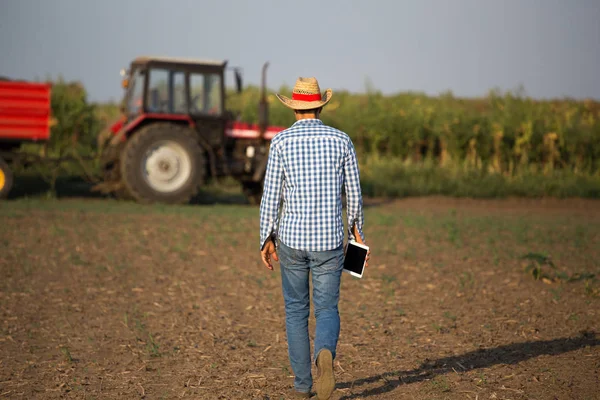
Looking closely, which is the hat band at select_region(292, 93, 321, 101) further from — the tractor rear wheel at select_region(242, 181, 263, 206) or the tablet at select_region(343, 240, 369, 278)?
the tractor rear wheel at select_region(242, 181, 263, 206)

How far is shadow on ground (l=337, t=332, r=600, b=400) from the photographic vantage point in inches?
204

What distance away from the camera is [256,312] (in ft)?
24.1

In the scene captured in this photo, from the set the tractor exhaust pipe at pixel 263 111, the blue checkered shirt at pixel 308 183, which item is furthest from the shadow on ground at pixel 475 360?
the tractor exhaust pipe at pixel 263 111

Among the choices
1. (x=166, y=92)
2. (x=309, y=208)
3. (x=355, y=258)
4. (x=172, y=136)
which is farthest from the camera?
(x=166, y=92)

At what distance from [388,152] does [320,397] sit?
17.8 metres

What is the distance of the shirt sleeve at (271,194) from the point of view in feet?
14.9

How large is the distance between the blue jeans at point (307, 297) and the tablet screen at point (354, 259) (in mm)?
83

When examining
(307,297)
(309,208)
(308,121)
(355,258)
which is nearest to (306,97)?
(308,121)

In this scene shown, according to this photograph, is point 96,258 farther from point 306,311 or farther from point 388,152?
point 388,152

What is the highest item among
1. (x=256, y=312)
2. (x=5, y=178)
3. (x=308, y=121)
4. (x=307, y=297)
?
(x=308, y=121)

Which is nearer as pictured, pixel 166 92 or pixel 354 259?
pixel 354 259

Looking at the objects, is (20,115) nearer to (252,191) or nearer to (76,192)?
(76,192)

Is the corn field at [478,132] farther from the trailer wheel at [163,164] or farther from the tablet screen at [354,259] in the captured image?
the tablet screen at [354,259]

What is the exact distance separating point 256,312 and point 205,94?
8.44 meters
